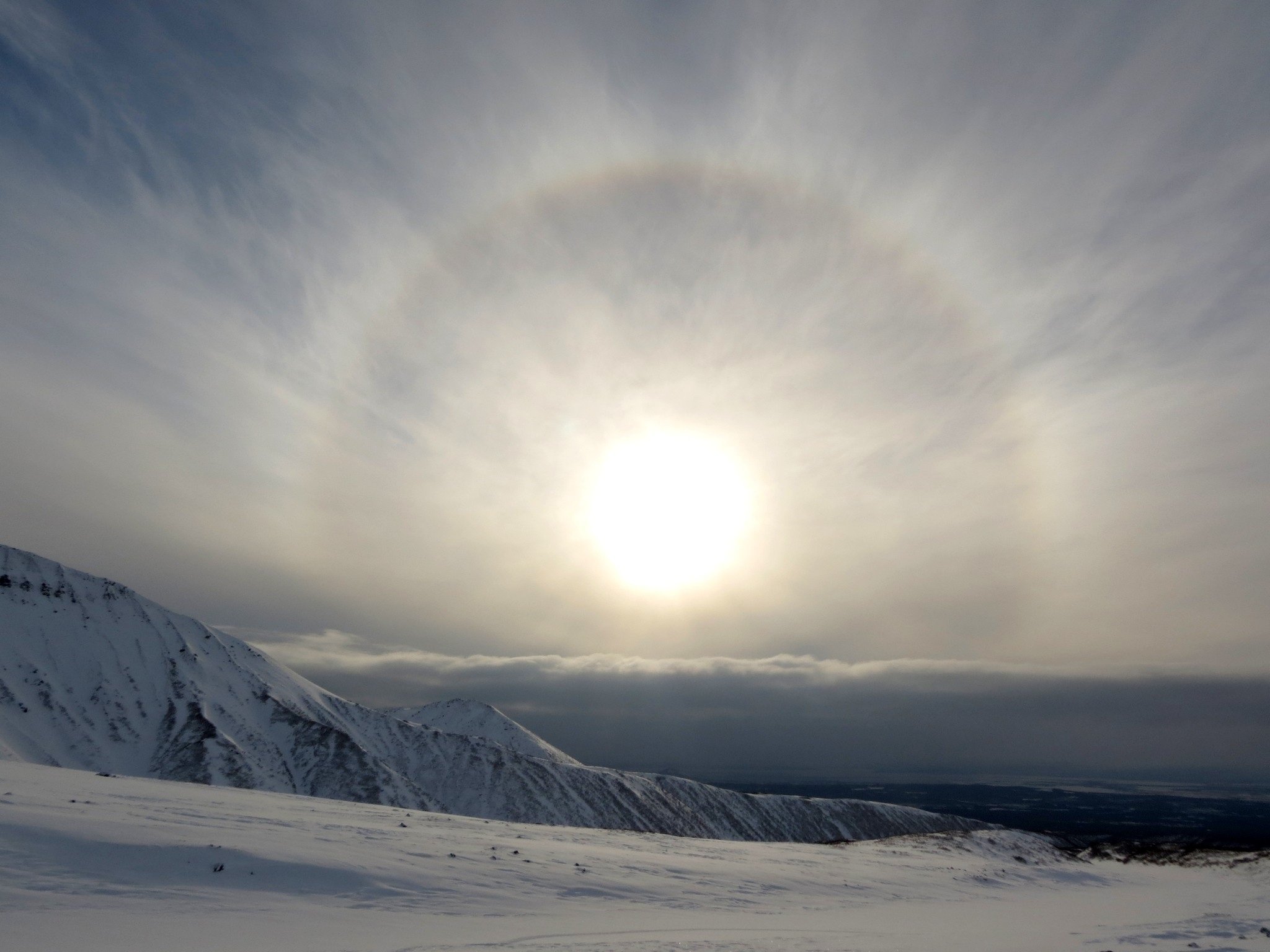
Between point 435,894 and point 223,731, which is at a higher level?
point 223,731

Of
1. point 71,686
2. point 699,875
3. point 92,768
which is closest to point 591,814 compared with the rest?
point 92,768

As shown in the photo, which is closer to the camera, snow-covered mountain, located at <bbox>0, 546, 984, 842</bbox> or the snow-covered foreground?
the snow-covered foreground

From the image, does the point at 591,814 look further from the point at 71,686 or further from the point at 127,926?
the point at 127,926

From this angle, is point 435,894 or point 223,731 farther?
point 223,731

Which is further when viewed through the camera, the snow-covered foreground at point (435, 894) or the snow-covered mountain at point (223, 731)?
the snow-covered mountain at point (223, 731)

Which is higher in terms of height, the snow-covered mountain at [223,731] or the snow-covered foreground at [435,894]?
the snow-covered mountain at [223,731]
